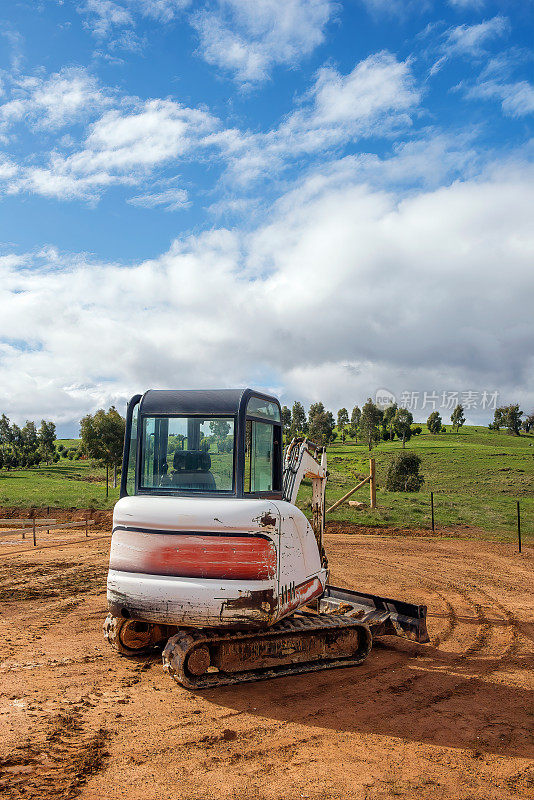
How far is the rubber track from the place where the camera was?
6.41m

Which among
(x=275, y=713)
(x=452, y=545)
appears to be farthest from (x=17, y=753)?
(x=452, y=545)

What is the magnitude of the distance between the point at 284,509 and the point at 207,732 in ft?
8.40

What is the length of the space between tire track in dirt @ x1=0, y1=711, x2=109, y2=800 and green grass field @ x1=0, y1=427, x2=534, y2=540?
10.3m

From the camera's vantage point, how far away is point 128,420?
299 inches

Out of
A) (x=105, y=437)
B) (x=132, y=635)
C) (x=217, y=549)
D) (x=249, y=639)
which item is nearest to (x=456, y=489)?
(x=105, y=437)

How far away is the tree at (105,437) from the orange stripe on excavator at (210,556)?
30824 millimetres

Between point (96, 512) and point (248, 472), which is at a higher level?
point (248, 472)

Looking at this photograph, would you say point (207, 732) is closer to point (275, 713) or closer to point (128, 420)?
point (275, 713)

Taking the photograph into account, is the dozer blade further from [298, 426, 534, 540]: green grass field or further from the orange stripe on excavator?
[298, 426, 534, 540]: green grass field

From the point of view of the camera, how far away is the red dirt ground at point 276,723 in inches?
191

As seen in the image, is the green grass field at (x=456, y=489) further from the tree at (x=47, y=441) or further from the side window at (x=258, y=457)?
the tree at (x=47, y=441)

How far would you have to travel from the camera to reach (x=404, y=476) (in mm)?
42844

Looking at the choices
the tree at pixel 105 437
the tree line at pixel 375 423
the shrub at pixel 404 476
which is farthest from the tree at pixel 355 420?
the tree at pixel 105 437

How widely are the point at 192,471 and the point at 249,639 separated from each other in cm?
A: 222
